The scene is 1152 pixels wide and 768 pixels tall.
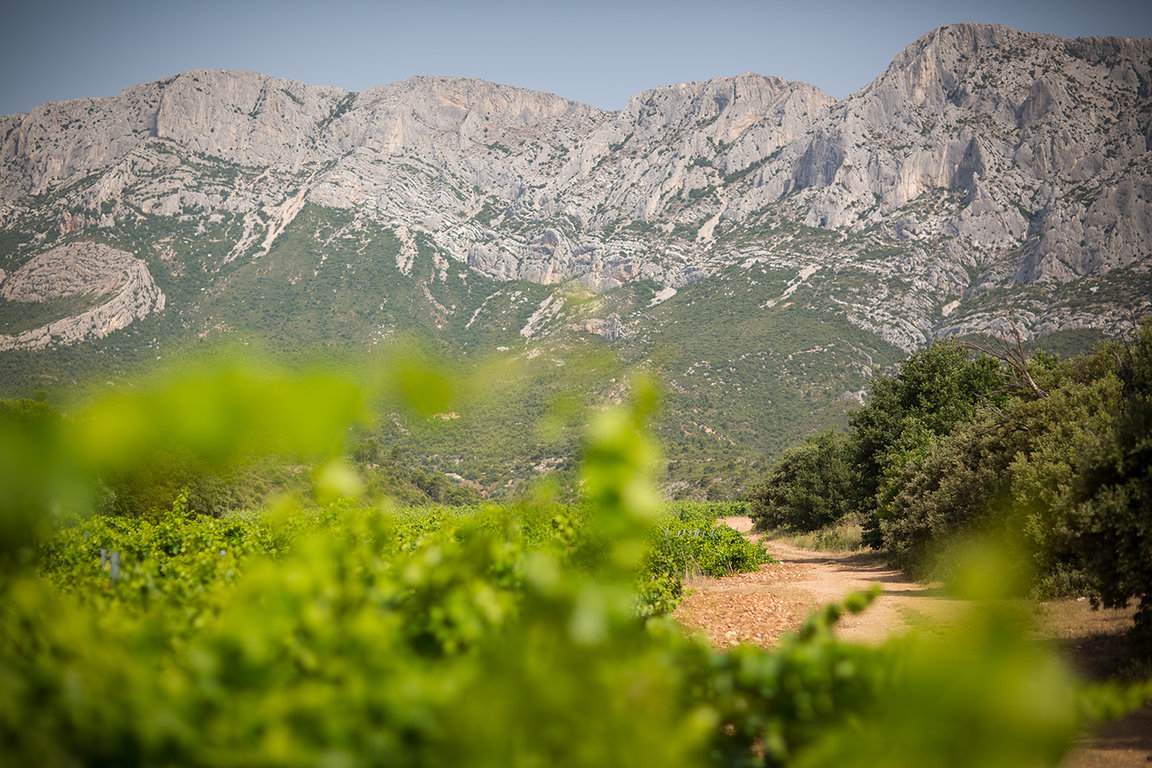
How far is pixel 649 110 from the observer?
181000 millimetres

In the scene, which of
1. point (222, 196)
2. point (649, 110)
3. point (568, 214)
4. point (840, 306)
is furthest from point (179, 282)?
point (649, 110)

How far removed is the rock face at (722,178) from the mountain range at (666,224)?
0.66 meters

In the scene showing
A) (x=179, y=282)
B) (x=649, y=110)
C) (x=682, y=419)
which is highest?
(x=649, y=110)

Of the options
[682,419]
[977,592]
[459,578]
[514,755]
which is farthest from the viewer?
[682,419]

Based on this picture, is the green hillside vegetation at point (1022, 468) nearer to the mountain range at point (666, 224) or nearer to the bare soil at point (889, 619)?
the bare soil at point (889, 619)

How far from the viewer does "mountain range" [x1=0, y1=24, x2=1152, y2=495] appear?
8606 cm

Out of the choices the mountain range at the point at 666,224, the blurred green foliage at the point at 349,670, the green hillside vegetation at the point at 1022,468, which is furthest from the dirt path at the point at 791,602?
the mountain range at the point at 666,224

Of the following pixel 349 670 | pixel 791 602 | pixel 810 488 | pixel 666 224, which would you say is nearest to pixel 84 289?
pixel 666 224

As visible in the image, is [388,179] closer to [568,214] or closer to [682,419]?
[568,214]

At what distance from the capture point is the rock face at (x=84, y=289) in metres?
87.8

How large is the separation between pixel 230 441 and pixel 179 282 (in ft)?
432

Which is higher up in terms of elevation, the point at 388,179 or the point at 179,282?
the point at 388,179

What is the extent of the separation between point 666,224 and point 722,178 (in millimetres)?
19908

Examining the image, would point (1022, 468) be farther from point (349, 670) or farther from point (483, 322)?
point (483, 322)
